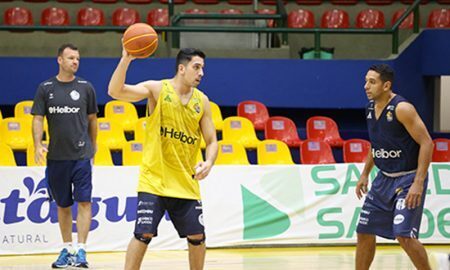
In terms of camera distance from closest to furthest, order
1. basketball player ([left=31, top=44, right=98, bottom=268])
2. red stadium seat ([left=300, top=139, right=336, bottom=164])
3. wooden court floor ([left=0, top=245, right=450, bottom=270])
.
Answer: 1. basketball player ([left=31, top=44, right=98, bottom=268])
2. wooden court floor ([left=0, top=245, right=450, bottom=270])
3. red stadium seat ([left=300, top=139, right=336, bottom=164])

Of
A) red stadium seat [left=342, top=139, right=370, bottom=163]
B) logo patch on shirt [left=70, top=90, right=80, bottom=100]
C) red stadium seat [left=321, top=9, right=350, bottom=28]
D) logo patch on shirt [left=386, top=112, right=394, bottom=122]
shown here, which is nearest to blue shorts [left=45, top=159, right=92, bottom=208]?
logo patch on shirt [left=70, top=90, right=80, bottom=100]

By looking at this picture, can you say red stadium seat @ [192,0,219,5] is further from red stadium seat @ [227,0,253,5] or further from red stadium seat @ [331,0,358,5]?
red stadium seat @ [331,0,358,5]

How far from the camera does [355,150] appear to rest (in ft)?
45.2

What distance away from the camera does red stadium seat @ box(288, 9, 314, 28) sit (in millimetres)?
18188

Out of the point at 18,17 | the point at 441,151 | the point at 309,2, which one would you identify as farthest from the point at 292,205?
the point at 309,2

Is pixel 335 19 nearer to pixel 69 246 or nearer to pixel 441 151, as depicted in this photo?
pixel 441 151

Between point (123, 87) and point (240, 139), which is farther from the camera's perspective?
point (240, 139)

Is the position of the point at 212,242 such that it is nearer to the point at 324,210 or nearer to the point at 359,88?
the point at 324,210

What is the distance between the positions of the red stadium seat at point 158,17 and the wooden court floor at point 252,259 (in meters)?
7.12

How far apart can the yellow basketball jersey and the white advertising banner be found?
3.80 meters

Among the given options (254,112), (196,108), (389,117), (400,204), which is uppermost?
(196,108)

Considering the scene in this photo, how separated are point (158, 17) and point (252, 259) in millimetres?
8033

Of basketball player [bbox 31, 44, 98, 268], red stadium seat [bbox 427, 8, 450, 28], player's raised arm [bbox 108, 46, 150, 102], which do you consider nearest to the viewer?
player's raised arm [bbox 108, 46, 150, 102]

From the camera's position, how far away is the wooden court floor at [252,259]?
9.96 meters
